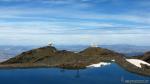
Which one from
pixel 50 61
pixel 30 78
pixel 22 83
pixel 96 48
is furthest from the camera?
pixel 96 48

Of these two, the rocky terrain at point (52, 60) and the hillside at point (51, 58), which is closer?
the rocky terrain at point (52, 60)

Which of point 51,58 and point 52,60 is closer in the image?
point 52,60

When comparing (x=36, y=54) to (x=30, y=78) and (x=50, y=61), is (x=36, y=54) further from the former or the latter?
(x=30, y=78)

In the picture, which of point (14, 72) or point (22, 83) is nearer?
point (22, 83)

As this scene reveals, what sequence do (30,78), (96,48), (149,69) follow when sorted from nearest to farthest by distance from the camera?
(30,78) < (149,69) < (96,48)

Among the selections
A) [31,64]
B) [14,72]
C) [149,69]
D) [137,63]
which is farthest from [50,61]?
[149,69]

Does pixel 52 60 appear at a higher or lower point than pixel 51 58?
lower

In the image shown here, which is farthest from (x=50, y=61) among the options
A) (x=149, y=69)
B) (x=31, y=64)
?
(x=149, y=69)

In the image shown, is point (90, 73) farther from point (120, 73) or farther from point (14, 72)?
point (14, 72)

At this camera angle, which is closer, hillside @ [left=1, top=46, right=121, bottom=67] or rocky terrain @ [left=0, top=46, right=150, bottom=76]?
rocky terrain @ [left=0, top=46, right=150, bottom=76]
